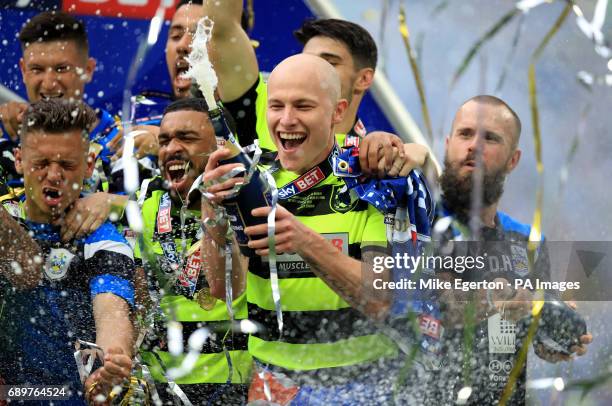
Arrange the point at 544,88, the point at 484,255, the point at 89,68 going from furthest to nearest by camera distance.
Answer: the point at 89,68
the point at 544,88
the point at 484,255

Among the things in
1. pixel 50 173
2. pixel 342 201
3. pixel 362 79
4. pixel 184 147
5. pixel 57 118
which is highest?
pixel 362 79

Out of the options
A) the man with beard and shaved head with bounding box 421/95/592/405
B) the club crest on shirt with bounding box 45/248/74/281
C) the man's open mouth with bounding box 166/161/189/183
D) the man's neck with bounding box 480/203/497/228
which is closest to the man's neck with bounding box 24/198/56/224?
the club crest on shirt with bounding box 45/248/74/281

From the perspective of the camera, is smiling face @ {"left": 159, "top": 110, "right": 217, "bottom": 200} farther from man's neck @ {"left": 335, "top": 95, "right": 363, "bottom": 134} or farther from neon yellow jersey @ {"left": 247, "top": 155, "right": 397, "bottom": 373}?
neon yellow jersey @ {"left": 247, "top": 155, "right": 397, "bottom": 373}

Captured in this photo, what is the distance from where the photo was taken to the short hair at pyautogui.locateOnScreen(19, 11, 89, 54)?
13.9 ft

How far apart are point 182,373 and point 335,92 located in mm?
1147

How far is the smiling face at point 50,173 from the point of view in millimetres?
3686

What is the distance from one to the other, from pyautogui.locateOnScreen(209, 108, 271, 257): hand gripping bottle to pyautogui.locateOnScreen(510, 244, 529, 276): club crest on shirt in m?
0.87

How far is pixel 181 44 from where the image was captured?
4.27 metres

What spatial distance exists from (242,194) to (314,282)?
0.37m

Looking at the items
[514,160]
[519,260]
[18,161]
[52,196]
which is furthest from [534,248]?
[18,161]

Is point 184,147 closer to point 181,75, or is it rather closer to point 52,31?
point 181,75

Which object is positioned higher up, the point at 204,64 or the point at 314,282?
the point at 204,64

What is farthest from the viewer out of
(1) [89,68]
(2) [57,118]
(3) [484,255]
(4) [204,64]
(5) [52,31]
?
(1) [89,68]

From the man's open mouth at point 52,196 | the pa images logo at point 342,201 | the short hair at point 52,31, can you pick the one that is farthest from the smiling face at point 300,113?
the short hair at point 52,31
